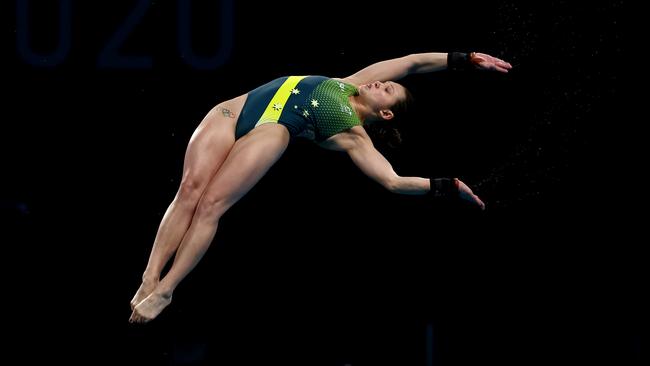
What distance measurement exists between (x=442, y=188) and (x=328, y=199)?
1.02m

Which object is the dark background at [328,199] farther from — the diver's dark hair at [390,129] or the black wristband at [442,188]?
the black wristband at [442,188]

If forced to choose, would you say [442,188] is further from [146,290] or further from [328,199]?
[146,290]

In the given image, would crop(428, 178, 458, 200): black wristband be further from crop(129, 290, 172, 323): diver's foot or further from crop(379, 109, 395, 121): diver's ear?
crop(129, 290, 172, 323): diver's foot

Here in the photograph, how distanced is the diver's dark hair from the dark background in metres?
0.34

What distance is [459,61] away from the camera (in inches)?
161

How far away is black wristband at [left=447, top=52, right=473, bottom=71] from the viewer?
4102 millimetres

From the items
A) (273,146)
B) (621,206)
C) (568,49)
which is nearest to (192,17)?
(273,146)

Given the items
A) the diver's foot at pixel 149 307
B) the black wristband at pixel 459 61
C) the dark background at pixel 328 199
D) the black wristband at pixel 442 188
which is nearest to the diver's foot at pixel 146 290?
the diver's foot at pixel 149 307

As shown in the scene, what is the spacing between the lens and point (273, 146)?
147 inches

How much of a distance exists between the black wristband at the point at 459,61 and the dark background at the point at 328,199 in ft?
1.56

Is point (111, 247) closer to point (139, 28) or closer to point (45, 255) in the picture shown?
point (45, 255)

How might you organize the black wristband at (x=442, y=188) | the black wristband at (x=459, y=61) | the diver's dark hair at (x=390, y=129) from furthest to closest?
the diver's dark hair at (x=390, y=129) < the black wristband at (x=459, y=61) < the black wristband at (x=442, y=188)

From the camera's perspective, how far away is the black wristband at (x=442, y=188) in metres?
3.91

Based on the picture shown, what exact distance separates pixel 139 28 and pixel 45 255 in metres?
1.23
